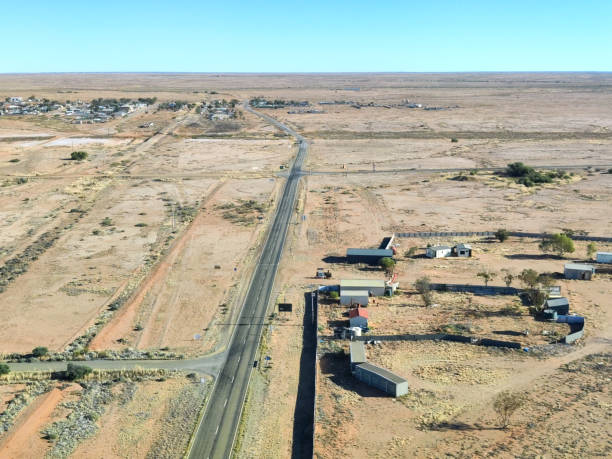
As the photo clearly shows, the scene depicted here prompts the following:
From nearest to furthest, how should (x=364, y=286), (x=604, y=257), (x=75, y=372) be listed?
(x=75, y=372) → (x=364, y=286) → (x=604, y=257)

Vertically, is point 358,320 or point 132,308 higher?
point 358,320

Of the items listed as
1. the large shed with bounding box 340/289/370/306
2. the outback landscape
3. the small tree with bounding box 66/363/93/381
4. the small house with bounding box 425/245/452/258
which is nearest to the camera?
the outback landscape

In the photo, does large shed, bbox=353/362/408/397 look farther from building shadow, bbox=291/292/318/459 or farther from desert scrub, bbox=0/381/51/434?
desert scrub, bbox=0/381/51/434

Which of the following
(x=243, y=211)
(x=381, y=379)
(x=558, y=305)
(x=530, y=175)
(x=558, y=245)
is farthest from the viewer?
(x=530, y=175)

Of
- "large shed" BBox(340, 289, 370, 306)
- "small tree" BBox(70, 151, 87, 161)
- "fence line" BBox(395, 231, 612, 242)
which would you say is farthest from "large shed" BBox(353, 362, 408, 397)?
"small tree" BBox(70, 151, 87, 161)

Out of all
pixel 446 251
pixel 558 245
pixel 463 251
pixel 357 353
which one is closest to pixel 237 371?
pixel 357 353

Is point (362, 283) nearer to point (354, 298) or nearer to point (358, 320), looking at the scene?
point (354, 298)
